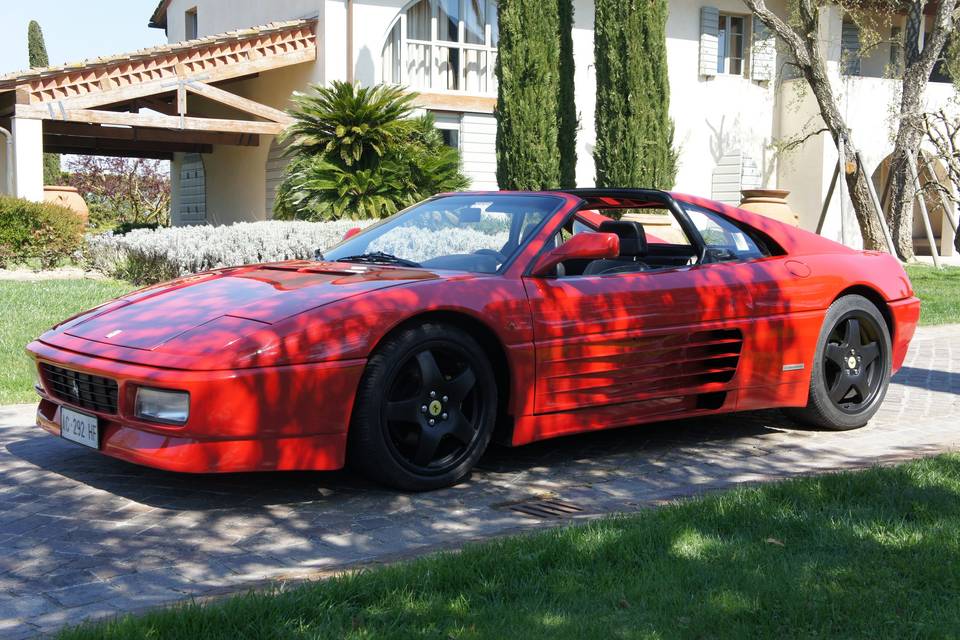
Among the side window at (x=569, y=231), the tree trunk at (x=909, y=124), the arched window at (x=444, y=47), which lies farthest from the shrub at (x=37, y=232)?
the tree trunk at (x=909, y=124)

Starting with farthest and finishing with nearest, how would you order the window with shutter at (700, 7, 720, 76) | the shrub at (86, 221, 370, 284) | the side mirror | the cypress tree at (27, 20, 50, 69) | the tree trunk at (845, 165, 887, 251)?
1. the cypress tree at (27, 20, 50, 69)
2. the window with shutter at (700, 7, 720, 76)
3. the tree trunk at (845, 165, 887, 251)
4. the shrub at (86, 221, 370, 284)
5. the side mirror

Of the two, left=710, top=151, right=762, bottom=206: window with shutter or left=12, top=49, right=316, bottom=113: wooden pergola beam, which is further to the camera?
left=710, top=151, right=762, bottom=206: window with shutter

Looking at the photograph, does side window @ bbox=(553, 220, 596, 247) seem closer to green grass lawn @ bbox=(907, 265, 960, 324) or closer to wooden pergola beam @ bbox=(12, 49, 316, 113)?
green grass lawn @ bbox=(907, 265, 960, 324)

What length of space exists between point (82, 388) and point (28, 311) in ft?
19.8

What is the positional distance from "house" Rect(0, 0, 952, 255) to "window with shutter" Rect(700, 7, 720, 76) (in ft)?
0.14

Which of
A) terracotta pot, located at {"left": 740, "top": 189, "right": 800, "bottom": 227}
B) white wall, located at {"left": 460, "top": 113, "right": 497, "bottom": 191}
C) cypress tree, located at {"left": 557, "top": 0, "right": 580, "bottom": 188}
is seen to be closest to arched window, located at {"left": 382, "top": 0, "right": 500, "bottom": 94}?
white wall, located at {"left": 460, "top": 113, "right": 497, "bottom": 191}

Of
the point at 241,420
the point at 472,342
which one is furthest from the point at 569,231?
the point at 241,420

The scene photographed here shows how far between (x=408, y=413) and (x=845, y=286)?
9.55ft

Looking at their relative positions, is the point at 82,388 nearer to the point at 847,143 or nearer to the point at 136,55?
the point at 136,55

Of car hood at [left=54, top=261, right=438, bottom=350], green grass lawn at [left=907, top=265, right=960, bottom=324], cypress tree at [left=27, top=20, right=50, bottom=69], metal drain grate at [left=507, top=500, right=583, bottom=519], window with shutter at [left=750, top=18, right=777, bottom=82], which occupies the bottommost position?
metal drain grate at [left=507, top=500, right=583, bottom=519]

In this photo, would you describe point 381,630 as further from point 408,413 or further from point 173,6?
point 173,6

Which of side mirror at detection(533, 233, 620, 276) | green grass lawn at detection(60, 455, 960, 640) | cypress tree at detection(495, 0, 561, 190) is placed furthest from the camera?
cypress tree at detection(495, 0, 561, 190)

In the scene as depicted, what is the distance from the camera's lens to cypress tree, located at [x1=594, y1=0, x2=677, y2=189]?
16578mm

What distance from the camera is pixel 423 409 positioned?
459 centimetres
